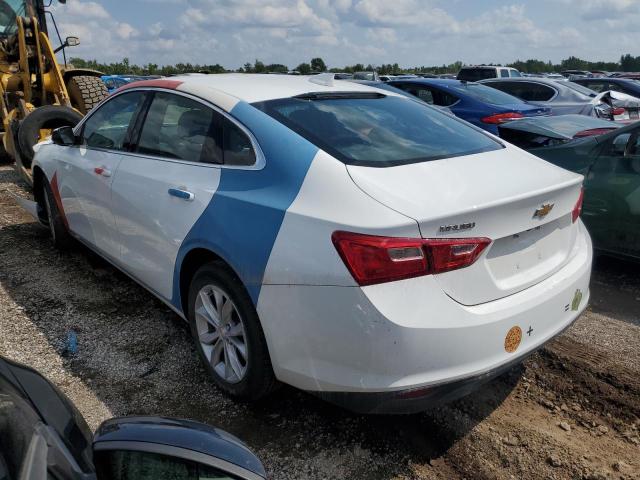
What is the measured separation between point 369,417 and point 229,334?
32.8 inches

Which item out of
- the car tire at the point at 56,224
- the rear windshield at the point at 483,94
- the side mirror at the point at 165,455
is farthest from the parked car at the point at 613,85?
the side mirror at the point at 165,455

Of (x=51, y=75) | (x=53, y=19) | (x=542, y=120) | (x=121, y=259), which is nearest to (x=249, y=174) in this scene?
(x=121, y=259)

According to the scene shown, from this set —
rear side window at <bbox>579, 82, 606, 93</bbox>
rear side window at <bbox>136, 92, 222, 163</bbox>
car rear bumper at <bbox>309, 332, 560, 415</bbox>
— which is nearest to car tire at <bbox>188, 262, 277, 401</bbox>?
car rear bumper at <bbox>309, 332, 560, 415</bbox>

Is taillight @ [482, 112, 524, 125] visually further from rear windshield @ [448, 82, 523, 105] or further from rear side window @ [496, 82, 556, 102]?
rear side window @ [496, 82, 556, 102]

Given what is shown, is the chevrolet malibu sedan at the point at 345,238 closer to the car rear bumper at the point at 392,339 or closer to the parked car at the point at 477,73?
the car rear bumper at the point at 392,339

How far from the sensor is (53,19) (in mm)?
9984

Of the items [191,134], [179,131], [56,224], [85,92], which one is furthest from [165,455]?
[85,92]

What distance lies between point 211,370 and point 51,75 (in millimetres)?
8122

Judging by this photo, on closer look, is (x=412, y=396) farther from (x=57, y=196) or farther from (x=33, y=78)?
(x=33, y=78)

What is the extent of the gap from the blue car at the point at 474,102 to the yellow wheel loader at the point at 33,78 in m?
5.49

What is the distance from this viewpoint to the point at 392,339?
2.16 m

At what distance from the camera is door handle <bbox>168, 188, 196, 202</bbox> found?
296 cm

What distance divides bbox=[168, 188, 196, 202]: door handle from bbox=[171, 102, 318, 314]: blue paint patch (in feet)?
0.54

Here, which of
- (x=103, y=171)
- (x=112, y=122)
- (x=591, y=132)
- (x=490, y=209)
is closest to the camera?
(x=490, y=209)
